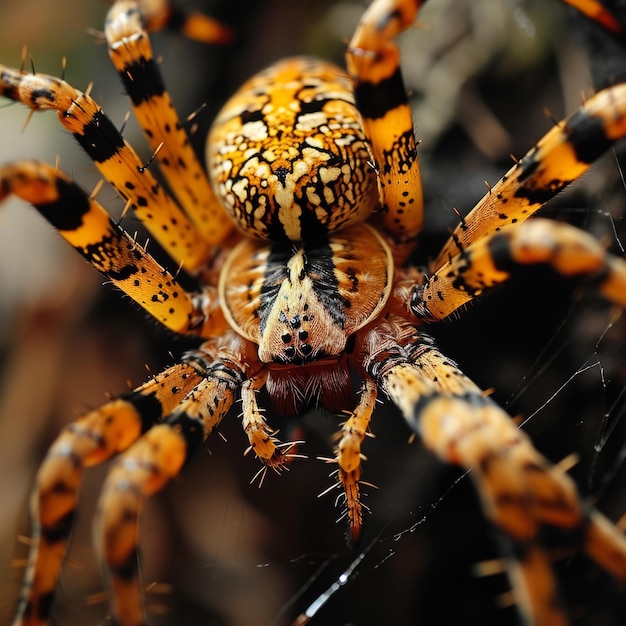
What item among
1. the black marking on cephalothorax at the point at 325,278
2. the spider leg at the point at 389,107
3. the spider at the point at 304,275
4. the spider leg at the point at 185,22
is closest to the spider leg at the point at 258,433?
the spider at the point at 304,275

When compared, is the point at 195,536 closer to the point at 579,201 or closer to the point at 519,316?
the point at 519,316

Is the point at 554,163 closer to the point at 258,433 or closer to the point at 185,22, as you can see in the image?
the point at 258,433

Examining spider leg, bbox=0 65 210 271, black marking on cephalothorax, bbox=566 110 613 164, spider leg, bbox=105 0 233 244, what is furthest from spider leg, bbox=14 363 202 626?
black marking on cephalothorax, bbox=566 110 613 164

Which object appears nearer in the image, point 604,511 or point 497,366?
point 604,511

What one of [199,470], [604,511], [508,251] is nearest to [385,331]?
[508,251]


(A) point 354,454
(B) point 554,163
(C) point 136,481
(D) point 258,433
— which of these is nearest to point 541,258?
(B) point 554,163

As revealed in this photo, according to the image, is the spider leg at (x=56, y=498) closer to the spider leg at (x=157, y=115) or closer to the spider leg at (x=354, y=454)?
the spider leg at (x=354, y=454)

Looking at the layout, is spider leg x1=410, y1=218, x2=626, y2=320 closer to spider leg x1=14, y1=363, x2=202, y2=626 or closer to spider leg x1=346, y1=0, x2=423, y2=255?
spider leg x1=346, y1=0, x2=423, y2=255
